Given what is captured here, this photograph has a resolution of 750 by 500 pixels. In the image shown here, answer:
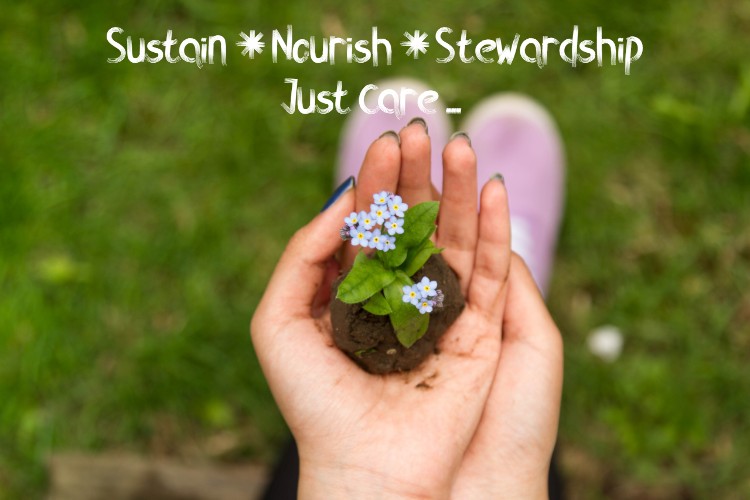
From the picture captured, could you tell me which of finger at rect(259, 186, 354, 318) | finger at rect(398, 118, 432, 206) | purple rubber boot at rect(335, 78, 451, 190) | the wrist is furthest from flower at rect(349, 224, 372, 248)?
purple rubber boot at rect(335, 78, 451, 190)

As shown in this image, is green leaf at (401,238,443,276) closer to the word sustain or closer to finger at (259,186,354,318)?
finger at (259,186,354,318)

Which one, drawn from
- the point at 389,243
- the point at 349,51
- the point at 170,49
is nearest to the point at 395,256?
the point at 389,243

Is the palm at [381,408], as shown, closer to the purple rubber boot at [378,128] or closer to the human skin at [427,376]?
the human skin at [427,376]

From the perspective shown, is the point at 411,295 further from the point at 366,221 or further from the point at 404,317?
the point at 366,221

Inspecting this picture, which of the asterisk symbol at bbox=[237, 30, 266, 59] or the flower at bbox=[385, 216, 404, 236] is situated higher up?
the asterisk symbol at bbox=[237, 30, 266, 59]

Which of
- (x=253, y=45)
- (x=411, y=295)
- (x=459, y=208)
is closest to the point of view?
(x=411, y=295)

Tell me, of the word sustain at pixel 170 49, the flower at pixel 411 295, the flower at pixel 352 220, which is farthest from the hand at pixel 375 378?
the word sustain at pixel 170 49

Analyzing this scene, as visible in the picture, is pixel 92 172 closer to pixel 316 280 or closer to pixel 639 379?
pixel 316 280
